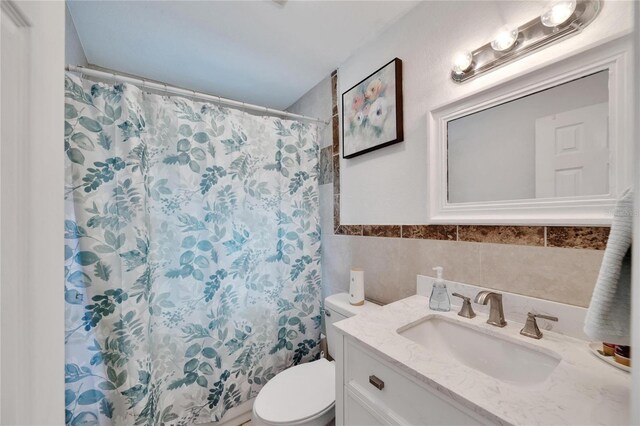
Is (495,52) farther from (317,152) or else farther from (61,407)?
(61,407)

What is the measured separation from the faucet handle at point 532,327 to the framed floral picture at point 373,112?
0.93 m

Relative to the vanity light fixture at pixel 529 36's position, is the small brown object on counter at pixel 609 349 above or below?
below

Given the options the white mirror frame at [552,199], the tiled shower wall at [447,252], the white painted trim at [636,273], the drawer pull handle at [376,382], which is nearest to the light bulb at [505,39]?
the white mirror frame at [552,199]

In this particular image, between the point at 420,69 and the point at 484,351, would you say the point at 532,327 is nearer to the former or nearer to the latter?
the point at 484,351

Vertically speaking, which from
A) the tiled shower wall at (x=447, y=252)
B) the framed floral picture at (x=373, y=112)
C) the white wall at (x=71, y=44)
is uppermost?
the white wall at (x=71, y=44)

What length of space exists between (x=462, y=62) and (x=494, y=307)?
1003mm

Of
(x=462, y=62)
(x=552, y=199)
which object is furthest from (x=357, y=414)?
(x=462, y=62)

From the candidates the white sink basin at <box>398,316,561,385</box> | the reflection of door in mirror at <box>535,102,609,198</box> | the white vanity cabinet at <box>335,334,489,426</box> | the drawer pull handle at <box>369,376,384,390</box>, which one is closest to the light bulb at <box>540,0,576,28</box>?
the reflection of door in mirror at <box>535,102,609,198</box>

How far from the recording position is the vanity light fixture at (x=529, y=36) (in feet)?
2.54

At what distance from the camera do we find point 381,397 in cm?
76

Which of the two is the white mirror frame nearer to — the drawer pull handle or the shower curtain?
the drawer pull handle

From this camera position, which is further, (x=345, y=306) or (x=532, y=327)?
(x=345, y=306)

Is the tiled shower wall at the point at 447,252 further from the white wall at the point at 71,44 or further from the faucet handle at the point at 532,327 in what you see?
the white wall at the point at 71,44

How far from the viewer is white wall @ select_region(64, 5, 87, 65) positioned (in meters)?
1.31
